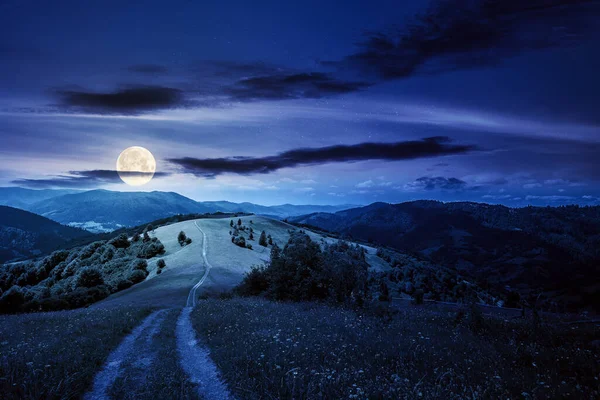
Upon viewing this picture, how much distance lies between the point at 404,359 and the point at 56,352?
1407cm

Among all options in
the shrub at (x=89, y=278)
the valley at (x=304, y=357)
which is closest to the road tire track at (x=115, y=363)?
the valley at (x=304, y=357)

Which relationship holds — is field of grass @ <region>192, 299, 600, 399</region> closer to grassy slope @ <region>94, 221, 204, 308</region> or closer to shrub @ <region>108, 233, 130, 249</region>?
grassy slope @ <region>94, 221, 204, 308</region>

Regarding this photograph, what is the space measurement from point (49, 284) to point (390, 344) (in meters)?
83.2

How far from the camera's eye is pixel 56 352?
12.9 meters

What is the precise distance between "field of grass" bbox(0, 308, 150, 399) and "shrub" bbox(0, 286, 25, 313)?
19525 millimetres

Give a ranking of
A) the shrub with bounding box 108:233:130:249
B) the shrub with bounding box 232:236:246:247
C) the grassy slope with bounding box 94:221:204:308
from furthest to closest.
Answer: the shrub with bounding box 232:236:246:247, the shrub with bounding box 108:233:130:249, the grassy slope with bounding box 94:221:204:308

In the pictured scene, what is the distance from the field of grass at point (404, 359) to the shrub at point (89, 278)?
1690 inches

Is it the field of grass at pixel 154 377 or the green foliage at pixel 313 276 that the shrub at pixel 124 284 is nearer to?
the green foliage at pixel 313 276

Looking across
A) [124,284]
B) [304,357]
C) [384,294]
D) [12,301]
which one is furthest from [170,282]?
[304,357]

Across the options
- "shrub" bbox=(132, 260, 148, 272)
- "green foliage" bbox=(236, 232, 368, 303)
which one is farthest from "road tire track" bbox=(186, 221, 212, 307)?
"shrub" bbox=(132, 260, 148, 272)

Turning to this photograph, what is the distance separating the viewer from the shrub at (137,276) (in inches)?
2098

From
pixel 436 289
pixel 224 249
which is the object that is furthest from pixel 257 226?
pixel 436 289

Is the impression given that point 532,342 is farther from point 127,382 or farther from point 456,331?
point 127,382

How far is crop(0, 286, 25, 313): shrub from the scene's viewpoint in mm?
34969
